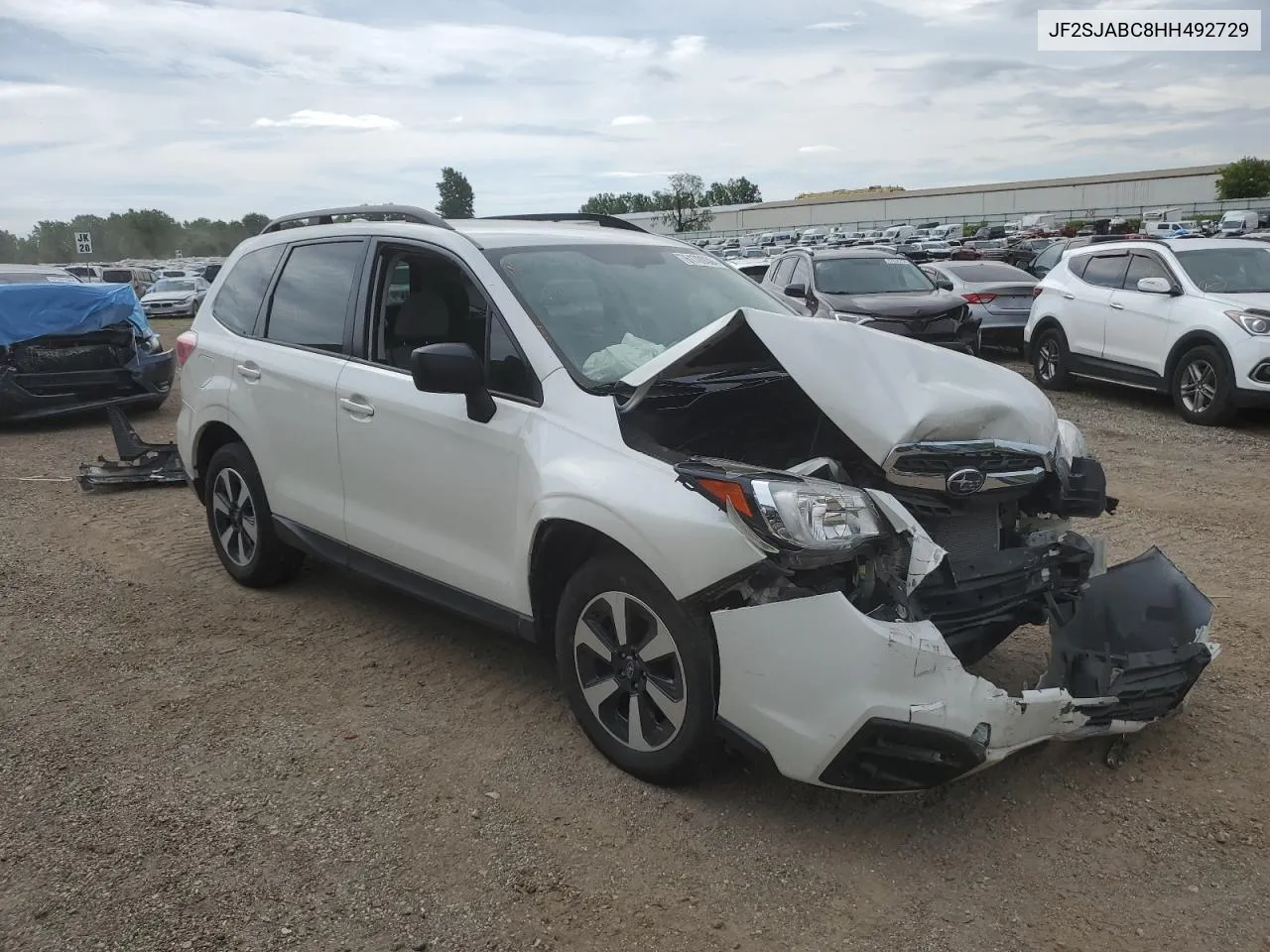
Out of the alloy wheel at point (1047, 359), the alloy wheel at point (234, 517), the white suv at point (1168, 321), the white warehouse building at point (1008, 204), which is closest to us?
the alloy wheel at point (234, 517)

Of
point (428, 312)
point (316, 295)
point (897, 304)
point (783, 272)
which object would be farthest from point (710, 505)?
point (783, 272)

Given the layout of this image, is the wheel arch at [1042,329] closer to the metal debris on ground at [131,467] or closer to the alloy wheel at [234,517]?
the metal debris on ground at [131,467]

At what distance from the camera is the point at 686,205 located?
10712 centimetres

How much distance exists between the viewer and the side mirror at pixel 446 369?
139 inches

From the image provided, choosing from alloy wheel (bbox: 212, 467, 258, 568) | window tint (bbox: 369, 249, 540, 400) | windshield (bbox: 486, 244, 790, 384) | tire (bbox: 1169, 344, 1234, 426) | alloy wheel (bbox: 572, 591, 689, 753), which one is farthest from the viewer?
tire (bbox: 1169, 344, 1234, 426)

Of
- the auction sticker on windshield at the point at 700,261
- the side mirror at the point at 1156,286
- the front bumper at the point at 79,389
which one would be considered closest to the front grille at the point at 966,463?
the auction sticker on windshield at the point at 700,261

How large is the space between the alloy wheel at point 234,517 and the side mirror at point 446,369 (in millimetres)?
2083

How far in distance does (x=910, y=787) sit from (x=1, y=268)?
1292 centimetres

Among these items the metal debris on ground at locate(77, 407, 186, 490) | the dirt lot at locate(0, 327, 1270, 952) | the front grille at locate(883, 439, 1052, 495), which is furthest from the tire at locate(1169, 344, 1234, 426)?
the metal debris on ground at locate(77, 407, 186, 490)

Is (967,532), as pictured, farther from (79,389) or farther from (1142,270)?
(79,389)

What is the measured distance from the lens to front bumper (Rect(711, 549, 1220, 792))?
2.83 metres

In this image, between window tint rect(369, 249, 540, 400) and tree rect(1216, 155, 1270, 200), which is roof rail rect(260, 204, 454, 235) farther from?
tree rect(1216, 155, 1270, 200)

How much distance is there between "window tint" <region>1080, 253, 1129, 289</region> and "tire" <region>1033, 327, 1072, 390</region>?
0.67m

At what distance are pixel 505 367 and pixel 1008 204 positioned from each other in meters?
93.9
